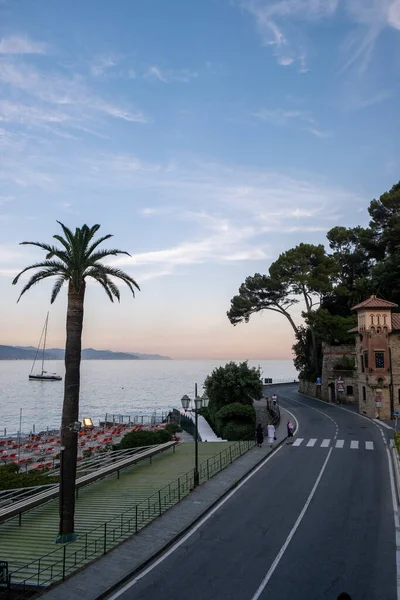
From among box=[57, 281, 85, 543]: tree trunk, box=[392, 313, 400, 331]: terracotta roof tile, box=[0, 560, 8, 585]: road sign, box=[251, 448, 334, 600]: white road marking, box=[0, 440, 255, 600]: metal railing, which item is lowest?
box=[0, 440, 255, 600]: metal railing

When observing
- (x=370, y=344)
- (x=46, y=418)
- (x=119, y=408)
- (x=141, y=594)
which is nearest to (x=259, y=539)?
(x=141, y=594)

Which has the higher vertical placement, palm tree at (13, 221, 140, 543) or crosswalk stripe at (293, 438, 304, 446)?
palm tree at (13, 221, 140, 543)

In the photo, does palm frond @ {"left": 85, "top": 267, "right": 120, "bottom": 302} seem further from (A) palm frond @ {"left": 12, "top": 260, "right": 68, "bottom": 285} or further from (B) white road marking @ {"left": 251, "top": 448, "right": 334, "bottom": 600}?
(B) white road marking @ {"left": 251, "top": 448, "right": 334, "bottom": 600}

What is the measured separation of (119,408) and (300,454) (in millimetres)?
85538

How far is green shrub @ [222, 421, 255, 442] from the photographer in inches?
1554

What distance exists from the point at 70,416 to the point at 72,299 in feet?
14.5

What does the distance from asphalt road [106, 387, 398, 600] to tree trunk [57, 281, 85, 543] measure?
4.14 metres

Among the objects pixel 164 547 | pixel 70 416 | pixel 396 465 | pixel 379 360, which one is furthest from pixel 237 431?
pixel 164 547

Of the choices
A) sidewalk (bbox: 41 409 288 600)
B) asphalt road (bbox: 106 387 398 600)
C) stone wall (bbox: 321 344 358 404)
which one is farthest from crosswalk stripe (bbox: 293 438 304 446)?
stone wall (bbox: 321 344 358 404)

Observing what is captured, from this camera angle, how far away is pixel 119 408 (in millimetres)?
110875

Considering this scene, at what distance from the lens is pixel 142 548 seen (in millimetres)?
15234

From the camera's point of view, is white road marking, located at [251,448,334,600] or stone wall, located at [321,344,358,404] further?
stone wall, located at [321,344,358,404]

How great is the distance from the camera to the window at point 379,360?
164 ft

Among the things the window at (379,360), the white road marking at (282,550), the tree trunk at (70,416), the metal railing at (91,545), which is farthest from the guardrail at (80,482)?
the window at (379,360)
